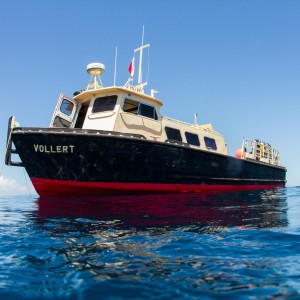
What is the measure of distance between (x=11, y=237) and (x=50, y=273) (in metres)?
1.68

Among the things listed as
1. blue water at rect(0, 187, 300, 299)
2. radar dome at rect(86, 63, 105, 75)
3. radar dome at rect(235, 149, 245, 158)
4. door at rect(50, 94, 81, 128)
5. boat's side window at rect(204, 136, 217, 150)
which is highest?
radar dome at rect(86, 63, 105, 75)

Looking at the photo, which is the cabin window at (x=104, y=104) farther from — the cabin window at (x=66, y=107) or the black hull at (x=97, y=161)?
the black hull at (x=97, y=161)

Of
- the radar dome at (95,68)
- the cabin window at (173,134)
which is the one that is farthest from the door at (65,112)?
the cabin window at (173,134)

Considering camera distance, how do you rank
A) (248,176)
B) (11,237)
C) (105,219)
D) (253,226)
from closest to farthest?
(11,237)
(253,226)
(105,219)
(248,176)

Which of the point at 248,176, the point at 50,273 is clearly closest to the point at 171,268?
the point at 50,273

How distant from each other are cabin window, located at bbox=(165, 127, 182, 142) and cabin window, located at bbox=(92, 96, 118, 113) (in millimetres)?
2632

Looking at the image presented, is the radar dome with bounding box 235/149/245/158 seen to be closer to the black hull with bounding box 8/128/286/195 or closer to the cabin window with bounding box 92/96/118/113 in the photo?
the black hull with bounding box 8/128/286/195

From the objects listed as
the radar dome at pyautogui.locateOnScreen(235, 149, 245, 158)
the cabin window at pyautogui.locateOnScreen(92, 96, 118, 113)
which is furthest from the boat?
the radar dome at pyautogui.locateOnScreen(235, 149, 245, 158)

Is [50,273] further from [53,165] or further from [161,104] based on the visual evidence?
[161,104]

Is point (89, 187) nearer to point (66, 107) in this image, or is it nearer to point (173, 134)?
point (66, 107)

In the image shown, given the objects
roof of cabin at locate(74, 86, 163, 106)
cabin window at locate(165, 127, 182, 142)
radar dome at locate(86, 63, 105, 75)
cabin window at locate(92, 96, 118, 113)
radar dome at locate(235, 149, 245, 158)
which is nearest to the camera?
roof of cabin at locate(74, 86, 163, 106)

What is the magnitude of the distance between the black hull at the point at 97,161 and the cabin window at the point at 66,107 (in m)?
2.53

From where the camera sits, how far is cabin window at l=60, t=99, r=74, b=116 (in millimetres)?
12664

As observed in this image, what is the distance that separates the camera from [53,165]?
10445 mm
